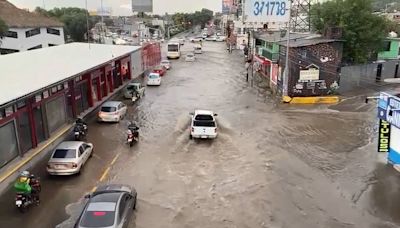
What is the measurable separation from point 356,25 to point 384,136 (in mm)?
22083

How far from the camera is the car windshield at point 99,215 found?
12.3 meters

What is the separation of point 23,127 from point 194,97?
776 inches

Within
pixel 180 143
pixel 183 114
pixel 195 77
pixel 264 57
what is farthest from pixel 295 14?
pixel 180 143

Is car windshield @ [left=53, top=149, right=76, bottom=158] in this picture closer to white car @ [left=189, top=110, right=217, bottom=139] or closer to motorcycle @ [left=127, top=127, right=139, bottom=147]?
motorcycle @ [left=127, top=127, right=139, bottom=147]

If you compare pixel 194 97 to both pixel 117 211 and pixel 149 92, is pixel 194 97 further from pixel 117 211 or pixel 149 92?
pixel 117 211

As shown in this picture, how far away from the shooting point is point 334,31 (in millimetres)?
37125

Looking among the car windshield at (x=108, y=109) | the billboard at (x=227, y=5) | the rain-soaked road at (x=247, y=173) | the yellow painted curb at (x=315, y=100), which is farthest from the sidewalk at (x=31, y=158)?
the billboard at (x=227, y=5)

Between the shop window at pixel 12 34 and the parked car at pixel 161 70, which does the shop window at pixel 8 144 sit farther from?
the shop window at pixel 12 34

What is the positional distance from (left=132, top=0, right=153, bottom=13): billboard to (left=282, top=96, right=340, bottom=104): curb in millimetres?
65780

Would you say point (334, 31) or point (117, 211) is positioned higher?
point (334, 31)

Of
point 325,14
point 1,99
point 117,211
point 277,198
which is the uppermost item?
point 325,14

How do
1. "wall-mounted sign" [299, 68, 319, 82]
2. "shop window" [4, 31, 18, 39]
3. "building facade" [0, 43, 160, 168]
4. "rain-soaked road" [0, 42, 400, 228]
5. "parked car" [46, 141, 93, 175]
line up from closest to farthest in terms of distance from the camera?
"rain-soaked road" [0, 42, 400, 228] < "parked car" [46, 141, 93, 175] < "building facade" [0, 43, 160, 168] < "wall-mounted sign" [299, 68, 319, 82] < "shop window" [4, 31, 18, 39]

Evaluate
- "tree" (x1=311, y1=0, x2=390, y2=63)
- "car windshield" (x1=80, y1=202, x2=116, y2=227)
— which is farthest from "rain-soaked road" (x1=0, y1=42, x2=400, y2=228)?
"tree" (x1=311, y1=0, x2=390, y2=63)

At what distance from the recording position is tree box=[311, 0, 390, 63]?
3934cm
